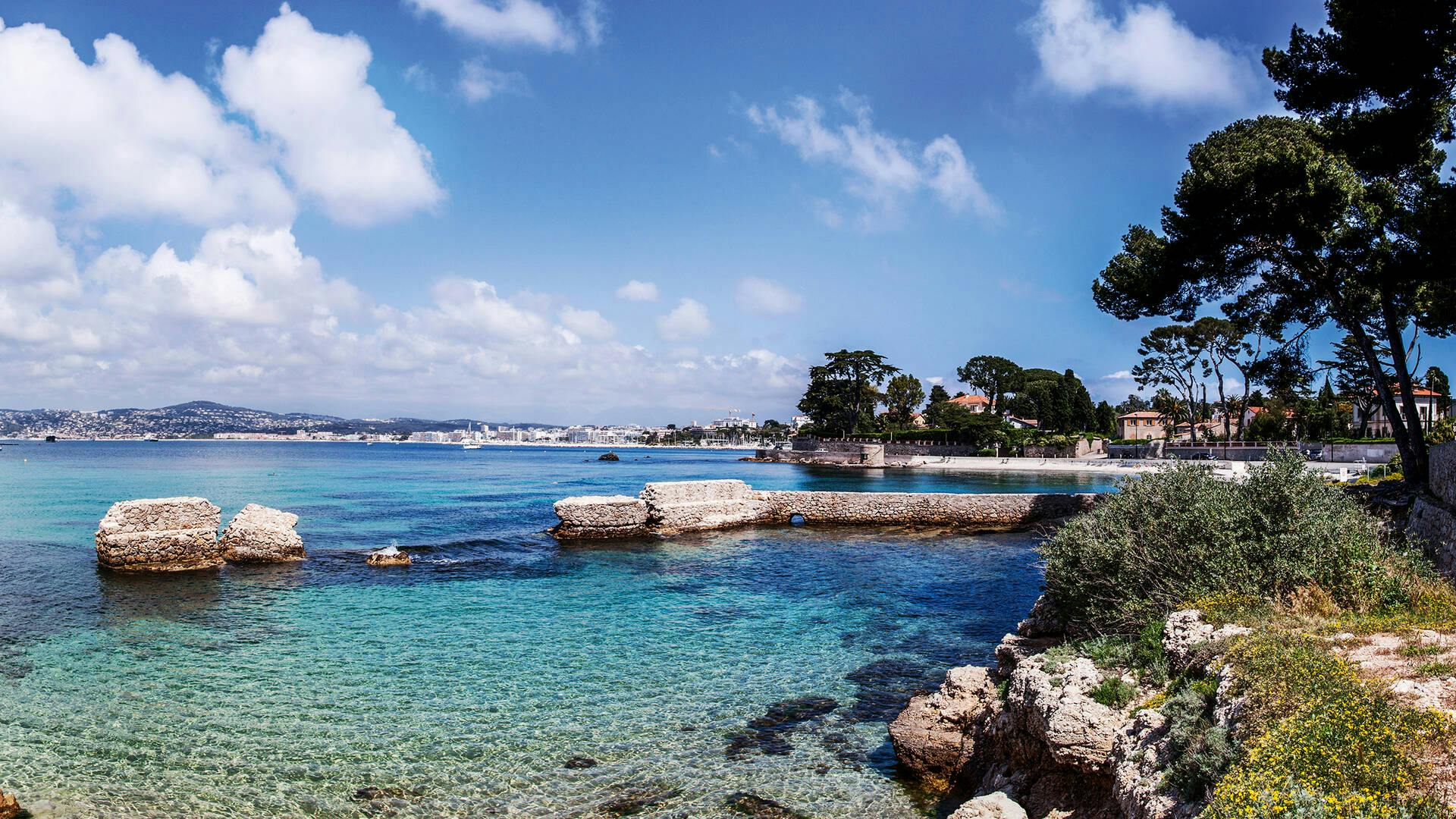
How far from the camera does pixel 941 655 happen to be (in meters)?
11.1

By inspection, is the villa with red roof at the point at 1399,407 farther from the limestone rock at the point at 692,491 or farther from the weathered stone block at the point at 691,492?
the weathered stone block at the point at 691,492

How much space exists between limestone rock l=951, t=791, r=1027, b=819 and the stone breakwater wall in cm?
1903

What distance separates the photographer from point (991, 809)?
571 cm

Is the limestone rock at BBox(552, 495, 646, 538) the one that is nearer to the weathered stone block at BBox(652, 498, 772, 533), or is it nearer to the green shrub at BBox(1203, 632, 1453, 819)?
the weathered stone block at BBox(652, 498, 772, 533)

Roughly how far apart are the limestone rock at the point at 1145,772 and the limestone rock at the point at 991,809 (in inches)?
31.3

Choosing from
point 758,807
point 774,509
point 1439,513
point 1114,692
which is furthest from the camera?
point 774,509

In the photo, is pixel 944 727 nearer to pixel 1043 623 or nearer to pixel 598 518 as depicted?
pixel 1043 623

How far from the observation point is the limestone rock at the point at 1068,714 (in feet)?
18.6

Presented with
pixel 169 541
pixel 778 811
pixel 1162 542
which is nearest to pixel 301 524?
pixel 169 541

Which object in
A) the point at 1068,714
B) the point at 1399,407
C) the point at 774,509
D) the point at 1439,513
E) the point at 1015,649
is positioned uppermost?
the point at 1399,407

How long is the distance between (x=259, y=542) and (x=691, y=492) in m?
13.1

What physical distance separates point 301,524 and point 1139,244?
2764 cm

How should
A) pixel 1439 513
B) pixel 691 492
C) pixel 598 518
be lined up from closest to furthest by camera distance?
pixel 1439 513 → pixel 598 518 → pixel 691 492

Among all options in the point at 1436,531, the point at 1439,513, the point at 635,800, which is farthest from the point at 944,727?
the point at 1439,513
